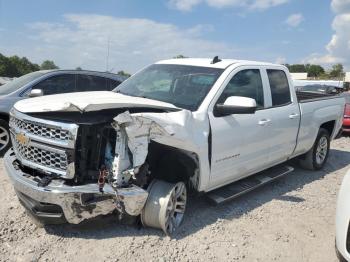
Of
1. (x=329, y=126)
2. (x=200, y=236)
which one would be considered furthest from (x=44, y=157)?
(x=329, y=126)

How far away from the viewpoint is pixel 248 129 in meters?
4.98

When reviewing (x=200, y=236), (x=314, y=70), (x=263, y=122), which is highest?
(x=314, y=70)

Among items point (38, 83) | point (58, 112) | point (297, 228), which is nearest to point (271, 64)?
point (297, 228)

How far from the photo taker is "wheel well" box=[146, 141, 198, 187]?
14.1ft

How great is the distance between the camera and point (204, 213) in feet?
16.0

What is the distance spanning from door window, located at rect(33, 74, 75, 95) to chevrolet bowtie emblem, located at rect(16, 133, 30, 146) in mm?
3743

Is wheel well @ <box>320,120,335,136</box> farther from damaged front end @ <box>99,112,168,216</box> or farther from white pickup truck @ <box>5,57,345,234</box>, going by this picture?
damaged front end @ <box>99,112,168,216</box>

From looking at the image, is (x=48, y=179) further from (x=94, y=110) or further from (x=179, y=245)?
(x=179, y=245)

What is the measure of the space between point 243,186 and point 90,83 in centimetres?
444

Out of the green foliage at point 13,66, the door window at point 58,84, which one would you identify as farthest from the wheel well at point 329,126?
the green foliage at point 13,66

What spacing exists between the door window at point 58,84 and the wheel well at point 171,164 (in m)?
4.15

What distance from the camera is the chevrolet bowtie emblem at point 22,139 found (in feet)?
12.7

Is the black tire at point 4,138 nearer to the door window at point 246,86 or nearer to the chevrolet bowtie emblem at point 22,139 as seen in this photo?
the chevrolet bowtie emblem at point 22,139

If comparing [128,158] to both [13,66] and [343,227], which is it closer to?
[343,227]
